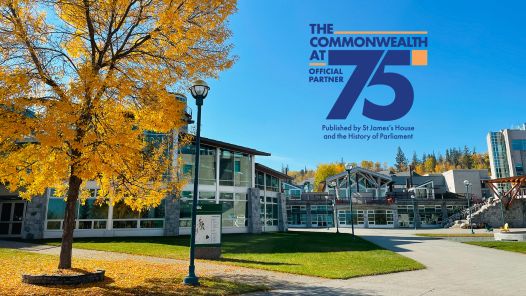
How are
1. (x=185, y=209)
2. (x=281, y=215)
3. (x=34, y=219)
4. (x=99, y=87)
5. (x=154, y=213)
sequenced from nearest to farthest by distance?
(x=99, y=87)
(x=34, y=219)
(x=154, y=213)
(x=185, y=209)
(x=281, y=215)

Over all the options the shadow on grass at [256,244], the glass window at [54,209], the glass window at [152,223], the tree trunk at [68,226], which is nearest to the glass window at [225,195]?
the glass window at [152,223]

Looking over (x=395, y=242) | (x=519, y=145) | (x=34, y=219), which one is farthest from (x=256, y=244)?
(x=519, y=145)

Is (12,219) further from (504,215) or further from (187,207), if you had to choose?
(504,215)

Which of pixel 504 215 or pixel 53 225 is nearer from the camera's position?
pixel 53 225

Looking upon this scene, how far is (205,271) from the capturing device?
1130 cm

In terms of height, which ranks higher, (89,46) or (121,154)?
(89,46)

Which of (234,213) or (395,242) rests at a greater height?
(234,213)

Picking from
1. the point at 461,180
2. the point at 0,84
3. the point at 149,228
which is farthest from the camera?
the point at 461,180

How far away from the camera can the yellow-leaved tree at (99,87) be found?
777 centimetres

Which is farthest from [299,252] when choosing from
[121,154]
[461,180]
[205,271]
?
Result: [461,180]

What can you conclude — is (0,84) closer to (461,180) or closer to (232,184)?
(232,184)

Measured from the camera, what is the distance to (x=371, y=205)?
52.6 m

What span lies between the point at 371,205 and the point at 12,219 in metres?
45.0

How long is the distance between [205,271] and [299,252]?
681 cm
